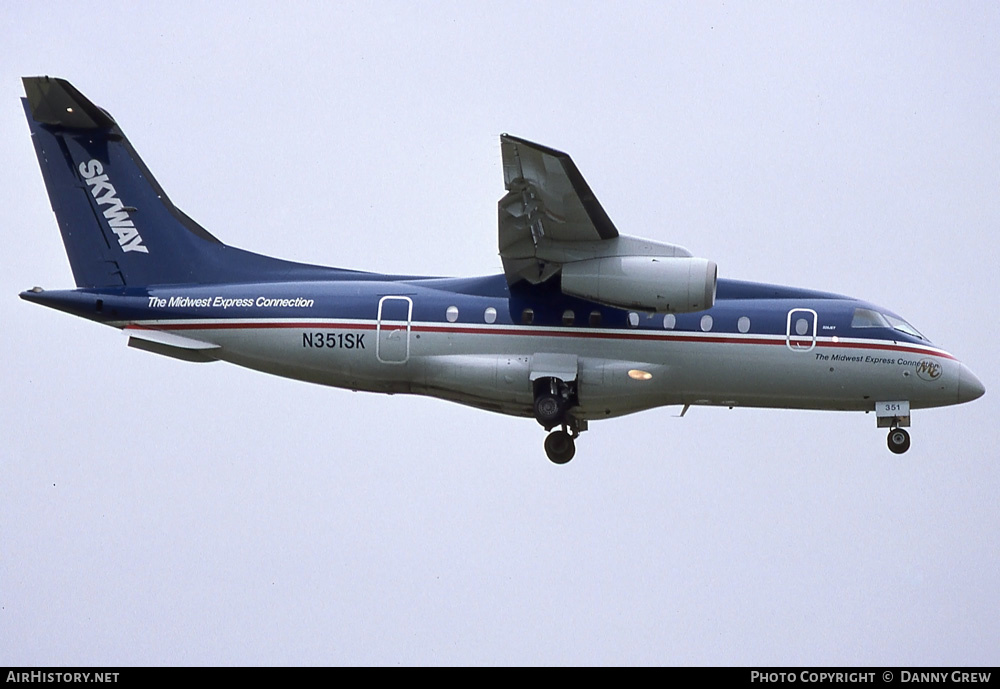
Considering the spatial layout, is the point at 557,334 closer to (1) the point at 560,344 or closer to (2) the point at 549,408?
(1) the point at 560,344

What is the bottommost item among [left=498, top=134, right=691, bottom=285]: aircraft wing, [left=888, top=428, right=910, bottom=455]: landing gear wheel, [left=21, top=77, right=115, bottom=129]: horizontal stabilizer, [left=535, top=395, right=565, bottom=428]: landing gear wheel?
[left=888, top=428, right=910, bottom=455]: landing gear wheel

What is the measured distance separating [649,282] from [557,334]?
5.67ft

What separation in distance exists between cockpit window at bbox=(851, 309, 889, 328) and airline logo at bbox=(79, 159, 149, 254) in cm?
1053

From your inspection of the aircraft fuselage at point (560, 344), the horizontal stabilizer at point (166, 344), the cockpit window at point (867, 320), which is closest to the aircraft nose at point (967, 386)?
the aircraft fuselage at point (560, 344)

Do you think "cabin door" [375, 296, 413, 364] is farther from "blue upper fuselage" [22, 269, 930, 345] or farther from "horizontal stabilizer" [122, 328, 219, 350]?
"horizontal stabilizer" [122, 328, 219, 350]

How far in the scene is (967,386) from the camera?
72.2 feet

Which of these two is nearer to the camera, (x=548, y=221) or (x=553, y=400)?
(x=548, y=221)

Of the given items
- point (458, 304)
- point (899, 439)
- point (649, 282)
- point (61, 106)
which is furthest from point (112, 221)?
point (899, 439)

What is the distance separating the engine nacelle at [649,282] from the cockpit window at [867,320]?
229cm

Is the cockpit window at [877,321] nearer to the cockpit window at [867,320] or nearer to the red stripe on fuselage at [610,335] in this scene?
the cockpit window at [867,320]

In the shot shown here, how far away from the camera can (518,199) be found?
2084 cm

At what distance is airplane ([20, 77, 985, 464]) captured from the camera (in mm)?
21359

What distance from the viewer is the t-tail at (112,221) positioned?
23094 millimetres

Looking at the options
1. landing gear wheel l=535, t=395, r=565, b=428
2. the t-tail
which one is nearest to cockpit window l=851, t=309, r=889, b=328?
landing gear wheel l=535, t=395, r=565, b=428
